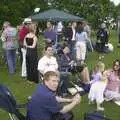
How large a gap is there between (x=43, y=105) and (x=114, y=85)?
15.4 feet

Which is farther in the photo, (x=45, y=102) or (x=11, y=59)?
(x=11, y=59)

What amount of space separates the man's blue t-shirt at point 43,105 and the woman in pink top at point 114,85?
4407 millimetres

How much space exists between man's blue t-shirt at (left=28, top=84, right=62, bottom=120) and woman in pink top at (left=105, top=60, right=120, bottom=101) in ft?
14.5

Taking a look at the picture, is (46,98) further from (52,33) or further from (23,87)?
(52,33)

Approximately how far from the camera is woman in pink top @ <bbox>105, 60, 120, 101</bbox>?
10758mm

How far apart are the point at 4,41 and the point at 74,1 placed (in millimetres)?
27444

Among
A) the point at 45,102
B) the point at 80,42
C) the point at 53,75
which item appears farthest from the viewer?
the point at 80,42

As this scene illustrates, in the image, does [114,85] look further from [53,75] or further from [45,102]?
[45,102]

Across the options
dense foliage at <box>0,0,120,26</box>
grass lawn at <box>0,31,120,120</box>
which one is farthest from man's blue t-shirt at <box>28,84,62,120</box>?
dense foliage at <box>0,0,120,26</box>

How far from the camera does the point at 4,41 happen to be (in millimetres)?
14289

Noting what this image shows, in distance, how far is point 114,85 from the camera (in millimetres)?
10859

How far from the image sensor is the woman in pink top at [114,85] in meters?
10.8

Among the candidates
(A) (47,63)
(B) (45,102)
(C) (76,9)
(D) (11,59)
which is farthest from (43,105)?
(C) (76,9)

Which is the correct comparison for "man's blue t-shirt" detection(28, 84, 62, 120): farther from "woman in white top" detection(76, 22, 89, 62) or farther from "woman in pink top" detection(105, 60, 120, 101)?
"woman in white top" detection(76, 22, 89, 62)
